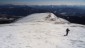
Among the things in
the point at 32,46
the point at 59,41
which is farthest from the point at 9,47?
the point at 59,41

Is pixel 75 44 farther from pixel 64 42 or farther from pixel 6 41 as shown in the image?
pixel 6 41

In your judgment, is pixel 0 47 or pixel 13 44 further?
pixel 13 44

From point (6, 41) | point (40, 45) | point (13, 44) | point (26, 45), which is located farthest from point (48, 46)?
point (6, 41)

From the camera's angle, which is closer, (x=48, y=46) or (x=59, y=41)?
(x=48, y=46)

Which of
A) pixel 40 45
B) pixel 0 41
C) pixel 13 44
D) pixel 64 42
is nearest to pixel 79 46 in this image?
pixel 64 42

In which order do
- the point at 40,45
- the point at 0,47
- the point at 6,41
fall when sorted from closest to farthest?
the point at 0,47
the point at 40,45
the point at 6,41

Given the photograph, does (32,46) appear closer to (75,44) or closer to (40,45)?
(40,45)

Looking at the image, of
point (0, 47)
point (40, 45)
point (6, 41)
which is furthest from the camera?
point (6, 41)

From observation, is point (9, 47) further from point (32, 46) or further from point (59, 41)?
point (59, 41)
